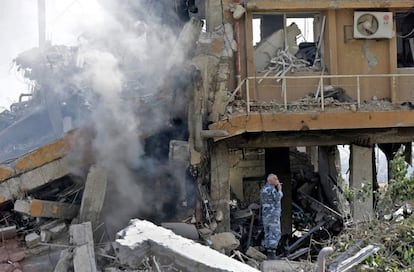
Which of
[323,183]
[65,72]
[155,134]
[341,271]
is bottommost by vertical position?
[323,183]

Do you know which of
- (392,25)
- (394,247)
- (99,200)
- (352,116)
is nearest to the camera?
(394,247)

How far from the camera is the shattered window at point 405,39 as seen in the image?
605 inches

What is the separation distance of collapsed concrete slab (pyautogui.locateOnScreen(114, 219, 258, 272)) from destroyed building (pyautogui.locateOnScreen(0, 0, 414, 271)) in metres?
1.82

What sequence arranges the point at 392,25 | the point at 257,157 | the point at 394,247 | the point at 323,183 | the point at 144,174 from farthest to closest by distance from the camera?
the point at 257,157
the point at 323,183
the point at 392,25
the point at 144,174
the point at 394,247

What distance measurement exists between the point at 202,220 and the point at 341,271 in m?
5.63

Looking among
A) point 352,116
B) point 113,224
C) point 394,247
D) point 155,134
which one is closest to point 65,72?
point 155,134

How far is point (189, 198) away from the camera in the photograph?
38.9 feet

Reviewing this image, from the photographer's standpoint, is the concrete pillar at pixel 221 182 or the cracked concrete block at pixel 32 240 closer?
the cracked concrete block at pixel 32 240

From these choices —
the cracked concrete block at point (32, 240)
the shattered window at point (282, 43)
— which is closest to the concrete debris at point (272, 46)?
the shattered window at point (282, 43)

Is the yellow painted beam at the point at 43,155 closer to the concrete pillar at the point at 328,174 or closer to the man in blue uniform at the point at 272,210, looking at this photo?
the man in blue uniform at the point at 272,210

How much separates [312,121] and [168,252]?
644 centimetres

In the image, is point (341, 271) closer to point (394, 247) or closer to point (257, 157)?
point (394, 247)

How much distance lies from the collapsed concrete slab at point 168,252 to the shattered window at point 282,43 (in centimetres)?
705

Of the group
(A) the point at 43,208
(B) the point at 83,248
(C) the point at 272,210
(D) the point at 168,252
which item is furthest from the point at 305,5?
(D) the point at 168,252
